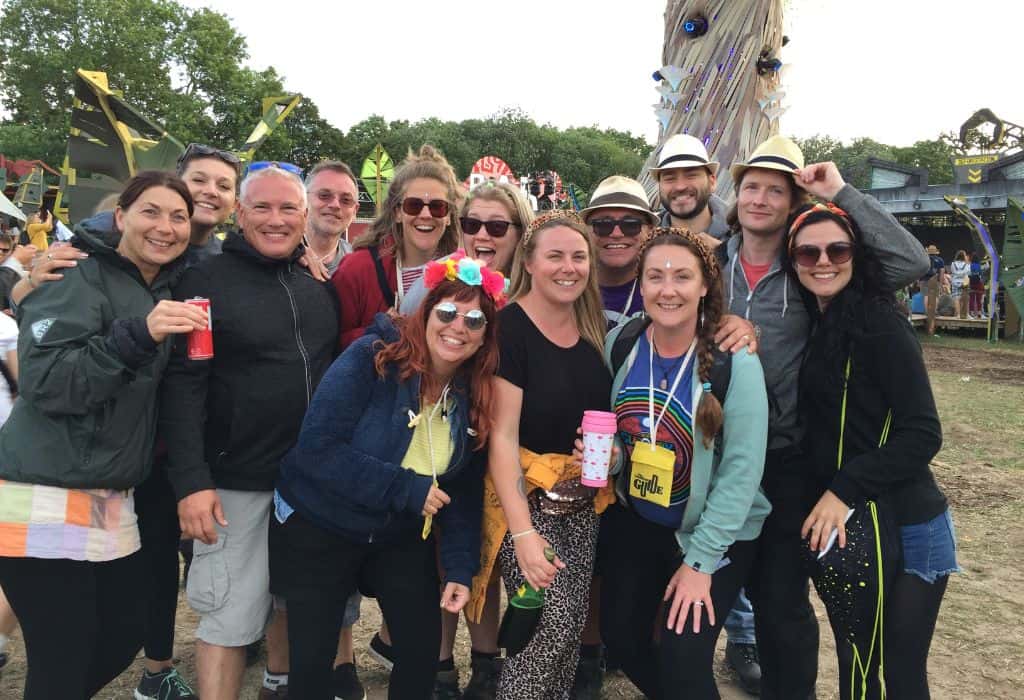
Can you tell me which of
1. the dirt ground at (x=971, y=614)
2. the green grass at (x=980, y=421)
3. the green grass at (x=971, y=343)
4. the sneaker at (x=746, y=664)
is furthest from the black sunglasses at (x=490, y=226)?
the green grass at (x=971, y=343)

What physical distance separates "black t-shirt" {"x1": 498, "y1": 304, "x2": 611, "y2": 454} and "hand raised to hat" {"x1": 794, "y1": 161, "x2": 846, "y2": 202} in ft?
3.56

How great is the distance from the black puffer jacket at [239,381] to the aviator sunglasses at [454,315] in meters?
0.57

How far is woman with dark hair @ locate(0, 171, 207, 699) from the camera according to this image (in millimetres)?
2102

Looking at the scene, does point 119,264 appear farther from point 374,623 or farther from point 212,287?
point 374,623

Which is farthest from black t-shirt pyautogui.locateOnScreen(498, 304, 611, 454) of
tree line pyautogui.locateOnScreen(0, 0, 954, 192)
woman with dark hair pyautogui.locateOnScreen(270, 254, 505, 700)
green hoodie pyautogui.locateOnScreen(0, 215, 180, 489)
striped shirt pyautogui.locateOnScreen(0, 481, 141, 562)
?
tree line pyautogui.locateOnScreen(0, 0, 954, 192)

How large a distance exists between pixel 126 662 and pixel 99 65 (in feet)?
130

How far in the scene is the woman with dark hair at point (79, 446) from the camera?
2.10m

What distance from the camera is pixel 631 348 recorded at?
2615 millimetres

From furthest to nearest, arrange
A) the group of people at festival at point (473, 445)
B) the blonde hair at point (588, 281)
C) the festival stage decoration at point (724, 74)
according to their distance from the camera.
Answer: the festival stage decoration at point (724, 74)
the blonde hair at point (588, 281)
the group of people at festival at point (473, 445)

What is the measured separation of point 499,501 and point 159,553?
1.48 metres

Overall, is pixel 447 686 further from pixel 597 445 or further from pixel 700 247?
pixel 700 247

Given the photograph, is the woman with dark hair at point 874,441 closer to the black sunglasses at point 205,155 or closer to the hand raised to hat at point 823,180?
the hand raised to hat at point 823,180

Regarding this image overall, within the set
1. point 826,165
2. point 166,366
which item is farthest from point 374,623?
point 826,165

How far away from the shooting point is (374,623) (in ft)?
13.1
